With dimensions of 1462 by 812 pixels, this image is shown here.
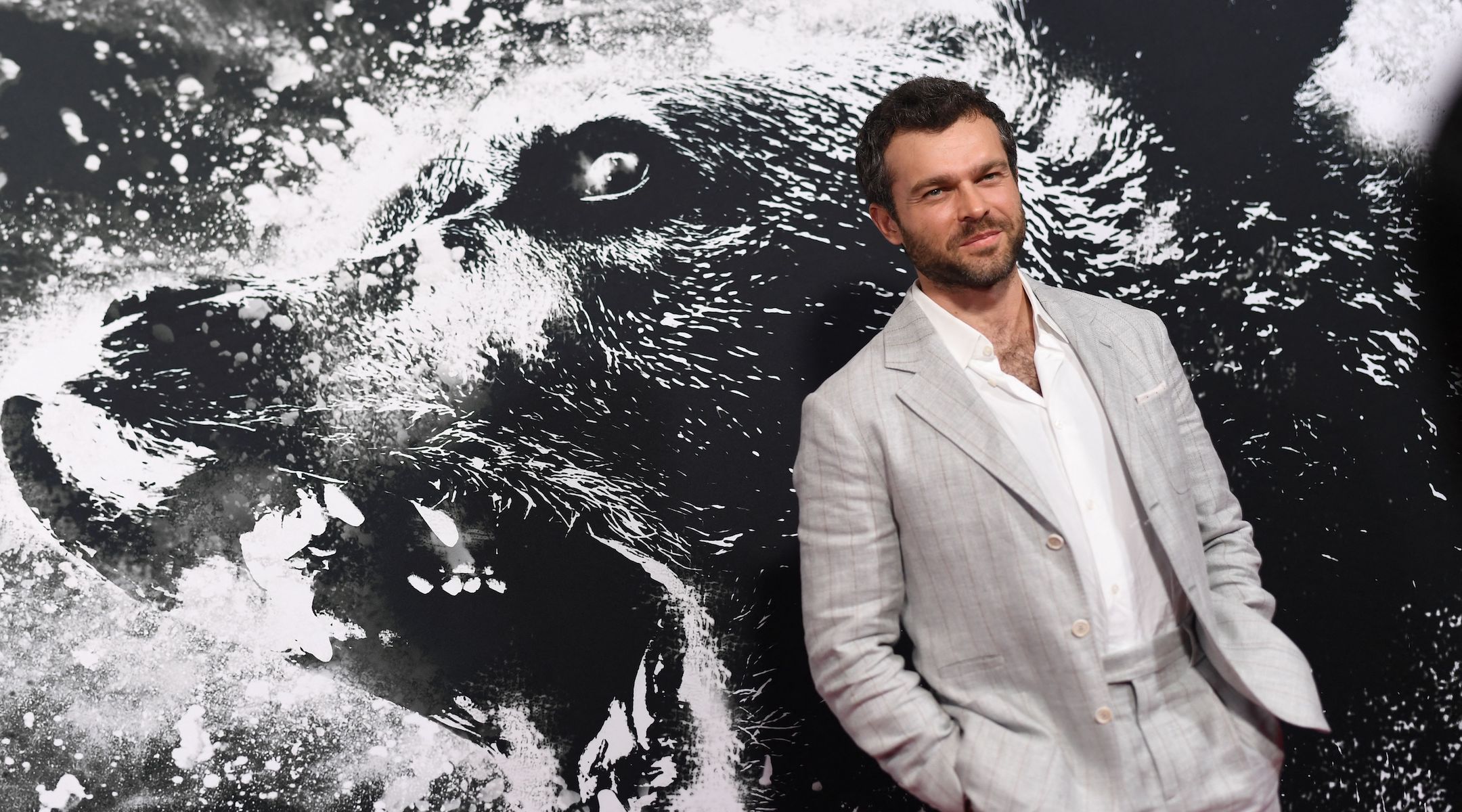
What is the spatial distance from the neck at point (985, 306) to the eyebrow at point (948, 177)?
0.50 feet

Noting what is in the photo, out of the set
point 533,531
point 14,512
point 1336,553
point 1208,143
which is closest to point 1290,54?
point 1208,143

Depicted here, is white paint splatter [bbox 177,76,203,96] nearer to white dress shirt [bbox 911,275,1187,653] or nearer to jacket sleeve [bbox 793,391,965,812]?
jacket sleeve [bbox 793,391,965,812]

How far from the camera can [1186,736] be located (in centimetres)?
155

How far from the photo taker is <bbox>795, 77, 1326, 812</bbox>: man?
59.7 inches

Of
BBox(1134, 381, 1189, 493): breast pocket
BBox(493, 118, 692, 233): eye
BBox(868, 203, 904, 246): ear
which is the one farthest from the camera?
BBox(493, 118, 692, 233): eye

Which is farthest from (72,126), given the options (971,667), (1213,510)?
(1213,510)

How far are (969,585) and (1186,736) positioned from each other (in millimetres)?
395

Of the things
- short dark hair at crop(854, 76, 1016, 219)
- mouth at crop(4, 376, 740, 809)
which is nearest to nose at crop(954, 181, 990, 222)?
short dark hair at crop(854, 76, 1016, 219)

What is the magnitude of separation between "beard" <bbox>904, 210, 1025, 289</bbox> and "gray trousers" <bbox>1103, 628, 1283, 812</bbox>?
619 mm

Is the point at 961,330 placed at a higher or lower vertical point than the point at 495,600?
higher

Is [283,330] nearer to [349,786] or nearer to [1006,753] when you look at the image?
[349,786]

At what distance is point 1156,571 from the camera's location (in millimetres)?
1610

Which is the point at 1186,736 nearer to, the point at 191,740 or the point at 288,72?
the point at 191,740

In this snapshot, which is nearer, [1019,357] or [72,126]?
[1019,357]
